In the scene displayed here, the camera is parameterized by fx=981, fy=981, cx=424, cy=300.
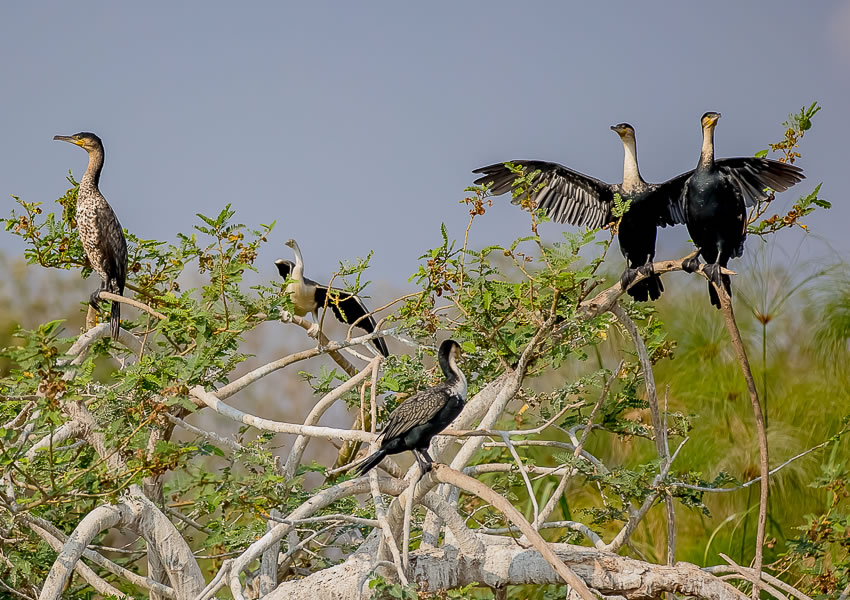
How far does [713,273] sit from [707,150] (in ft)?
1.66

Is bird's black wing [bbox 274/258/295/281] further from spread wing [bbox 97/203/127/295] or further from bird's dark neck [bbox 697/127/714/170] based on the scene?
bird's dark neck [bbox 697/127/714/170]

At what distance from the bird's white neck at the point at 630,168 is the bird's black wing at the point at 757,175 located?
0.43m

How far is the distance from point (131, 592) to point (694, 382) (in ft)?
12.8

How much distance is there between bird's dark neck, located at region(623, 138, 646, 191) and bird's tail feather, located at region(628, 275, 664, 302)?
418 mm

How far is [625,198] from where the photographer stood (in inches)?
160

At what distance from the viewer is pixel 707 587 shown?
10.9 ft

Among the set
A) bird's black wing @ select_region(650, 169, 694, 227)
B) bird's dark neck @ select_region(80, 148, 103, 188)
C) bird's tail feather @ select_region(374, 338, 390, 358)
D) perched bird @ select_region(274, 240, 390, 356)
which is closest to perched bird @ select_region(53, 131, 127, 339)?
bird's dark neck @ select_region(80, 148, 103, 188)

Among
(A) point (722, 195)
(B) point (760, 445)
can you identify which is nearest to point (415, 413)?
(B) point (760, 445)

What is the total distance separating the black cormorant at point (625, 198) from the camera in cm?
398

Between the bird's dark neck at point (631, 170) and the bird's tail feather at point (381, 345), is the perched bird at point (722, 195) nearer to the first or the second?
the bird's dark neck at point (631, 170)

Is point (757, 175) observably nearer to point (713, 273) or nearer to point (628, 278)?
point (713, 273)

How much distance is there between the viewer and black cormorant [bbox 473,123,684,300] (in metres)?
3.98

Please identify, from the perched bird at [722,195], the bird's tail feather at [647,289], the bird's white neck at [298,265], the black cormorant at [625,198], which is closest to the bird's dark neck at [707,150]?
the perched bird at [722,195]

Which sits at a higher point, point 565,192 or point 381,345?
point 565,192
